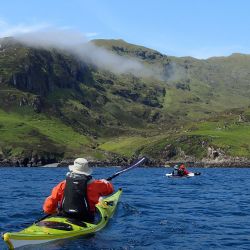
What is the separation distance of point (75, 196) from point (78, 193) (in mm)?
217

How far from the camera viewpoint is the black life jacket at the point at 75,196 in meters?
23.0

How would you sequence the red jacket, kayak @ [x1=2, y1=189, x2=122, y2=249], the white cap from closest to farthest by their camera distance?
kayak @ [x1=2, y1=189, x2=122, y2=249] < the white cap < the red jacket

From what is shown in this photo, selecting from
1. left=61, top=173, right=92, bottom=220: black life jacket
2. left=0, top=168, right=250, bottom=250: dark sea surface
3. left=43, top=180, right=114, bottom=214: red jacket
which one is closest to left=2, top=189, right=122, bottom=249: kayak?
Answer: left=0, top=168, right=250, bottom=250: dark sea surface

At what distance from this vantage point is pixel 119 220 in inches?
1214

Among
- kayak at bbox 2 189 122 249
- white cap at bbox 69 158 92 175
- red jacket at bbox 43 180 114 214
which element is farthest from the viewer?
red jacket at bbox 43 180 114 214

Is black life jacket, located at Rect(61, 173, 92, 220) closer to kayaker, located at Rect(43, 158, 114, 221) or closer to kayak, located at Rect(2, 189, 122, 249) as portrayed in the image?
kayaker, located at Rect(43, 158, 114, 221)

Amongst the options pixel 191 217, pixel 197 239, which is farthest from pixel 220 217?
pixel 197 239

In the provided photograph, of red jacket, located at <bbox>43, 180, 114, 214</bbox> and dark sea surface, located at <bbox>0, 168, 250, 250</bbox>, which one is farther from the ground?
red jacket, located at <bbox>43, 180, 114, 214</bbox>

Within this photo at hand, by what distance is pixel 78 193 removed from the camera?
2305cm

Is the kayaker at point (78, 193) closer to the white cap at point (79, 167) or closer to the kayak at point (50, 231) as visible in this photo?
the white cap at point (79, 167)

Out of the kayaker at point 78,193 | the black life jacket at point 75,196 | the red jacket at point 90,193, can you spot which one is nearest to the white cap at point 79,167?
the kayaker at point 78,193

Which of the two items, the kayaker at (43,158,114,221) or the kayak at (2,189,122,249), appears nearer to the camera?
the kayak at (2,189,122,249)

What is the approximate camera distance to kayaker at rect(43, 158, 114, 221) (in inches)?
905

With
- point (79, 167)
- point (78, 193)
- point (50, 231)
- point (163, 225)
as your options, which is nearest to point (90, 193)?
point (78, 193)
